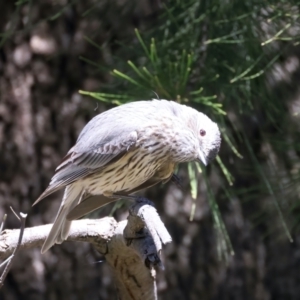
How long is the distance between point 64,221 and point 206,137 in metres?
0.52

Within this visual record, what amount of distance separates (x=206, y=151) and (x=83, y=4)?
3.91 feet

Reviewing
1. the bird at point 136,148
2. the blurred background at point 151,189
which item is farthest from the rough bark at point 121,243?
the blurred background at point 151,189

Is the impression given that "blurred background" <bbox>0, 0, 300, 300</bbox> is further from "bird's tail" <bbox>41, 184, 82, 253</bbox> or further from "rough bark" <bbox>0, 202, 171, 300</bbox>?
"rough bark" <bbox>0, 202, 171, 300</bbox>

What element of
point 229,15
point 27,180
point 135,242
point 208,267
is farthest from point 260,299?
point 135,242

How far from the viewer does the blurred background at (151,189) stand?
2.94 meters

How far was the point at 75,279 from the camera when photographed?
3270 mm

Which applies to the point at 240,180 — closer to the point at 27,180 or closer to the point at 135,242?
the point at 27,180

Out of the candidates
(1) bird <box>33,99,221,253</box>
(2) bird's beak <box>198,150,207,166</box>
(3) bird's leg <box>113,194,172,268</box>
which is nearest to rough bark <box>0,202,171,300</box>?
(3) bird's leg <box>113,194,172,268</box>

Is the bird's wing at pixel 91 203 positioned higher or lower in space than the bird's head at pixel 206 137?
lower

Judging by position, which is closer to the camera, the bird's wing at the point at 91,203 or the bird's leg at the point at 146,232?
the bird's leg at the point at 146,232

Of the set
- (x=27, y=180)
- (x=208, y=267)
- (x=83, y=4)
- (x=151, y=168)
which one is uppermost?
(x=83, y=4)

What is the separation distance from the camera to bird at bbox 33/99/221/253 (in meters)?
2.38

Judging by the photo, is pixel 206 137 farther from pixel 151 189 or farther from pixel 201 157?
pixel 151 189

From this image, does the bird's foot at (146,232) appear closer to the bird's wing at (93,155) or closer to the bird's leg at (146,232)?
the bird's leg at (146,232)
